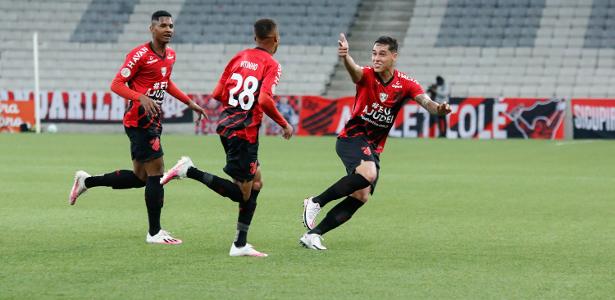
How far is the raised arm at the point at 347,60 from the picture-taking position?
8.73 m

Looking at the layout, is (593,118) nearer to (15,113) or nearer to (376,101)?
(15,113)

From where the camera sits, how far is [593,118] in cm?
3034

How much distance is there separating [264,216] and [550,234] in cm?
306

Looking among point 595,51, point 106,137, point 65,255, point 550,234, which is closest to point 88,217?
point 65,255

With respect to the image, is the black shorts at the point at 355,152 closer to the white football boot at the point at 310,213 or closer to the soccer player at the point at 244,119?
the white football boot at the point at 310,213

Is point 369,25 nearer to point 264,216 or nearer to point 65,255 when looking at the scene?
point 264,216

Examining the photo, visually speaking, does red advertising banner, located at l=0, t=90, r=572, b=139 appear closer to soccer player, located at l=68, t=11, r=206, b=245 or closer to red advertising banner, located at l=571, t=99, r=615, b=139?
red advertising banner, located at l=571, t=99, r=615, b=139

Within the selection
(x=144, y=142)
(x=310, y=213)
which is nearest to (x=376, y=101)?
(x=310, y=213)

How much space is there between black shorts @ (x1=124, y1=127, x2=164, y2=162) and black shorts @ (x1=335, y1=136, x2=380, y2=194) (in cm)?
160

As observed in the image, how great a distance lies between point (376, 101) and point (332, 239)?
1.32m

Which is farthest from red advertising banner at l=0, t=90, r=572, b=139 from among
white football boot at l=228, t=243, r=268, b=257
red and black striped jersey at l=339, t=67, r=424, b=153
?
white football boot at l=228, t=243, r=268, b=257

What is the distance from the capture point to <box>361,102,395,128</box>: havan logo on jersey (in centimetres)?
954

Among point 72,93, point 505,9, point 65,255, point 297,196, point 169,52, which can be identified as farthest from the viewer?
point 505,9

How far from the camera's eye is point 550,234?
10406mm
